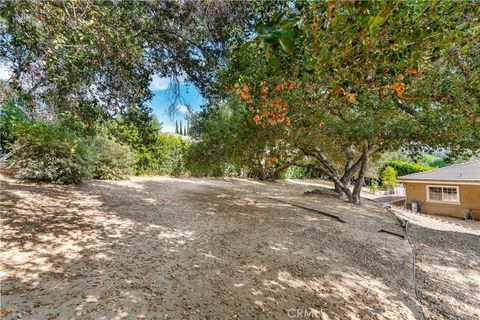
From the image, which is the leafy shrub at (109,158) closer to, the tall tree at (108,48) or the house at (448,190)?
the tall tree at (108,48)

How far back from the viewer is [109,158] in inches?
468

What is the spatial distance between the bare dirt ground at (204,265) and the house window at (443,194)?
1123 centimetres

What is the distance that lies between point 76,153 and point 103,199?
231 centimetres

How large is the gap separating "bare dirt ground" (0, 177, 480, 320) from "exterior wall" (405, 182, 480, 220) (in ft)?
35.5

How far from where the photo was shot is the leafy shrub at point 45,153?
8312 millimetres

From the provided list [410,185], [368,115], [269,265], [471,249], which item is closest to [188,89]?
[269,265]

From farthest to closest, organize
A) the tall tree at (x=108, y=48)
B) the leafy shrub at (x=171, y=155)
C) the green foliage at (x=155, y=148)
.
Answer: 1. the leafy shrub at (x=171, y=155)
2. the green foliage at (x=155, y=148)
3. the tall tree at (x=108, y=48)

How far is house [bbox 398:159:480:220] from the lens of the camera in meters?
16.2

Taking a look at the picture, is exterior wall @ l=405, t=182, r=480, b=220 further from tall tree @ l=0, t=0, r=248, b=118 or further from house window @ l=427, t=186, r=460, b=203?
tall tree @ l=0, t=0, r=248, b=118

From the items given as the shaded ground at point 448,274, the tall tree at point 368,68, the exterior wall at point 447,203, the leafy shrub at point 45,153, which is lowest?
the shaded ground at point 448,274

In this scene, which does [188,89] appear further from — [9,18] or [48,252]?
[48,252]

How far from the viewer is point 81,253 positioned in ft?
14.1

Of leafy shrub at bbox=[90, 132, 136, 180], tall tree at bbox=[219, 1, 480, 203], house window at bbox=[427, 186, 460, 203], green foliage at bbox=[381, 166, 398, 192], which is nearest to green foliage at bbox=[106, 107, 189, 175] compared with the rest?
leafy shrub at bbox=[90, 132, 136, 180]

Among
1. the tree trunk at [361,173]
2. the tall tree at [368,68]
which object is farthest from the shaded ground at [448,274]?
the tree trunk at [361,173]
